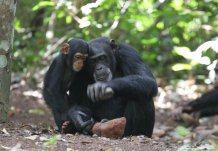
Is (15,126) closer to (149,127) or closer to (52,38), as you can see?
(149,127)

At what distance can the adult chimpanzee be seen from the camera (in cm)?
520

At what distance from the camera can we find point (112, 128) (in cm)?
477

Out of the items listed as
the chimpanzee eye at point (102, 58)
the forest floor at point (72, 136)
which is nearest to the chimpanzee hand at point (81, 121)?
the forest floor at point (72, 136)

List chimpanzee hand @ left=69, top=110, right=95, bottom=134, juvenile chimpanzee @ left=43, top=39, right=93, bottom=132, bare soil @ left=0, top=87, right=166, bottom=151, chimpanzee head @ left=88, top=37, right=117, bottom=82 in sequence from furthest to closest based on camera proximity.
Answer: chimpanzee head @ left=88, top=37, right=117, bottom=82, juvenile chimpanzee @ left=43, top=39, right=93, bottom=132, chimpanzee hand @ left=69, top=110, right=95, bottom=134, bare soil @ left=0, top=87, right=166, bottom=151

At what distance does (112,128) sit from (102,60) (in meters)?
0.89

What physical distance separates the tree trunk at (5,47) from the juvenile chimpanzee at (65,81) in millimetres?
725

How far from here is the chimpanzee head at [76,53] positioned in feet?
16.9

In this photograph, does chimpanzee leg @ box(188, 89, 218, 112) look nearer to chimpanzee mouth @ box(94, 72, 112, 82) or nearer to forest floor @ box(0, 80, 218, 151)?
forest floor @ box(0, 80, 218, 151)

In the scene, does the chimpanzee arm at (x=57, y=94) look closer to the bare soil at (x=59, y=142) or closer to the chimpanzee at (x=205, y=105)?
the bare soil at (x=59, y=142)

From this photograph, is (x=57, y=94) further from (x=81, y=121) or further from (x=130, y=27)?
(x=130, y=27)

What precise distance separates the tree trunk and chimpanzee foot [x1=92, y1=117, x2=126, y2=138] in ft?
2.89

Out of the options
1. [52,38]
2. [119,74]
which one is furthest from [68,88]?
[52,38]

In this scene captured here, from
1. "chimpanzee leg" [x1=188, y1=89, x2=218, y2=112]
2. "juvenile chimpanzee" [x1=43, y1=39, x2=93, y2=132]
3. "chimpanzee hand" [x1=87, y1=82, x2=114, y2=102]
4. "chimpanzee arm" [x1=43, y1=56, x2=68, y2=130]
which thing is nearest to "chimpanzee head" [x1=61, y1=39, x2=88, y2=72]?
"juvenile chimpanzee" [x1=43, y1=39, x2=93, y2=132]

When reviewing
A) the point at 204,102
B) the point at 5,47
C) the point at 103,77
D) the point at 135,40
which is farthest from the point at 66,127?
the point at 135,40
